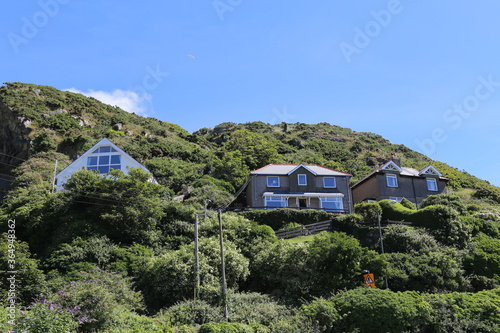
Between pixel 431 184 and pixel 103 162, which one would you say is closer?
pixel 103 162

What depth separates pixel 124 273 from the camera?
24469 mm

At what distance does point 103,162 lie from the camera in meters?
43.8

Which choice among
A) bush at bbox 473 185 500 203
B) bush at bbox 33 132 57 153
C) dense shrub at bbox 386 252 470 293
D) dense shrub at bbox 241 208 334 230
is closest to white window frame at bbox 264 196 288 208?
dense shrub at bbox 241 208 334 230

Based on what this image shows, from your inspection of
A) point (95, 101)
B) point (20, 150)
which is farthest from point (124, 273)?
point (95, 101)

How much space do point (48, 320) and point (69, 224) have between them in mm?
15821

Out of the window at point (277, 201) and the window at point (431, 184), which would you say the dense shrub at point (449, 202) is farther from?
the window at point (277, 201)

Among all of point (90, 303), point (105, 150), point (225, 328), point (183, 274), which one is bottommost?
point (225, 328)

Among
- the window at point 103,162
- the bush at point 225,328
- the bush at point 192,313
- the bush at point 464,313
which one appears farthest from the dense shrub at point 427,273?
the window at point 103,162

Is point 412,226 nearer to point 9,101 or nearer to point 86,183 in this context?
point 86,183

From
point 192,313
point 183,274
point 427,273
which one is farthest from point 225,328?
point 427,273

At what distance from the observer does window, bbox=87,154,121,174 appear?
43.5 metres

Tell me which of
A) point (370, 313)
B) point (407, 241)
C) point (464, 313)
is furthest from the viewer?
point (407, 241)

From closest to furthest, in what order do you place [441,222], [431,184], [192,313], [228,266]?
1. [192,313]
2. [228,266]
3. [441,222]
4. [431,184]

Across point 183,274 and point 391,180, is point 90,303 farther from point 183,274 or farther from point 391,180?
point 391,180
